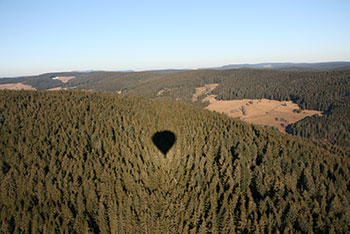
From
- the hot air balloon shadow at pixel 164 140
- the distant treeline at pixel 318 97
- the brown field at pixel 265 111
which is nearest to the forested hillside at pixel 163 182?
the hot air balloon shadow at pixel 164 140

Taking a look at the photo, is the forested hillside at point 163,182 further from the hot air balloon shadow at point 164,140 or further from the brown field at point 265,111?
the brown field at point 265,111

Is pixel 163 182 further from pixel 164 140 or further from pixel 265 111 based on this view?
pixel 265 111

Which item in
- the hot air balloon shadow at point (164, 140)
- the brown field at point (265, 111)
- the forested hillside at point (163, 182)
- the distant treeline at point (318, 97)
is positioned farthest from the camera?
the brown field at point (265, 111)

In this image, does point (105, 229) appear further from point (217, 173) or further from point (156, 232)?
point (217, 173)

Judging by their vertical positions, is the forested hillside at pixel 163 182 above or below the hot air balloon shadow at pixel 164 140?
below

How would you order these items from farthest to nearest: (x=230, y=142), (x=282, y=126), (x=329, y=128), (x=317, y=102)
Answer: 1. (x=317, y=102)
2. (x=282, y=126)
3. (x=329, y=128)
4. (x=230, y=142)

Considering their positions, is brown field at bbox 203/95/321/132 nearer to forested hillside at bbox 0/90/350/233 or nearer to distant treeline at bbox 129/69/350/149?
distant treeline at bbox 129/69/350/149

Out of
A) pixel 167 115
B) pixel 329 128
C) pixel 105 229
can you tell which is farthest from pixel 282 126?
pixel 105 229
